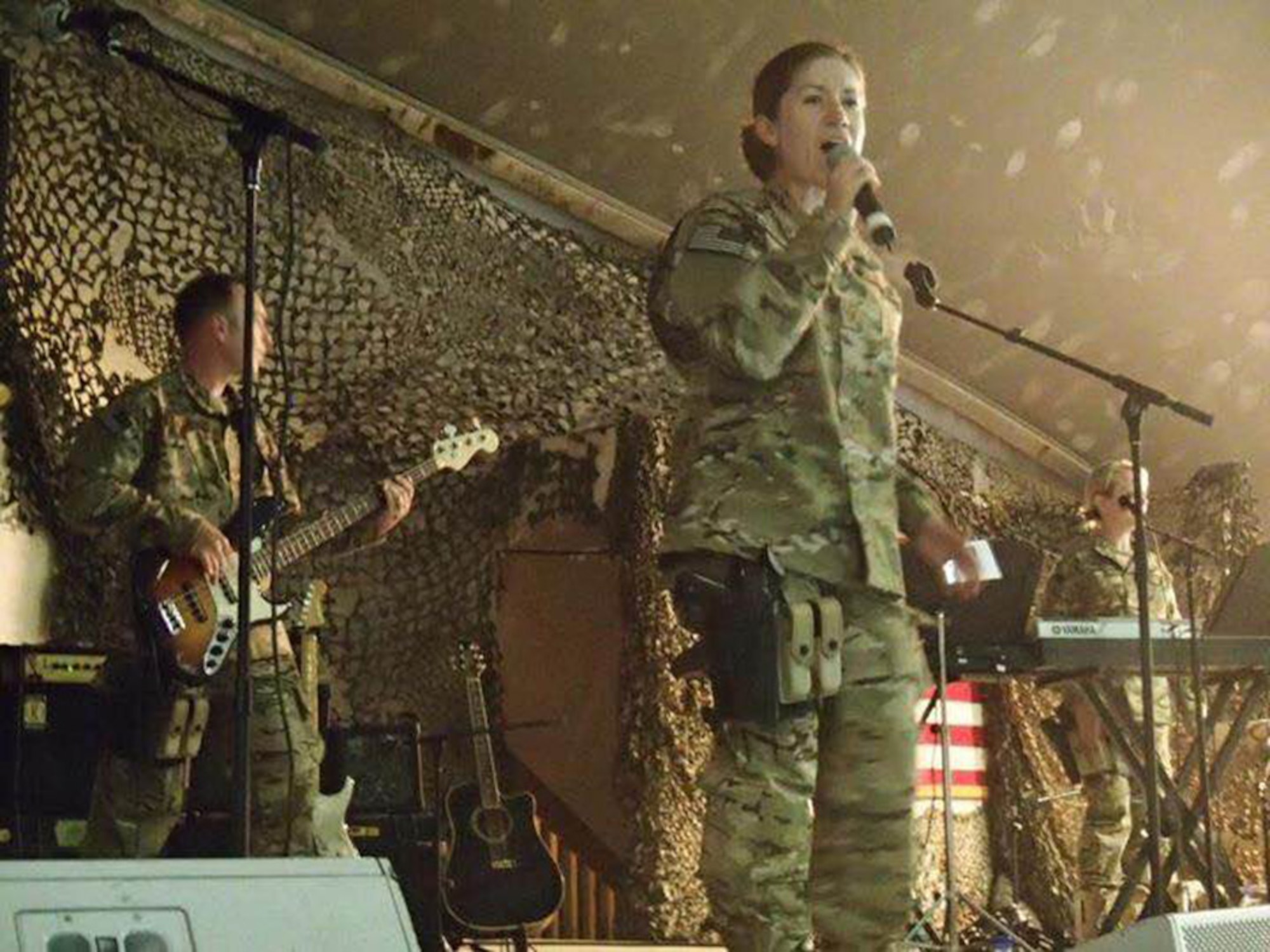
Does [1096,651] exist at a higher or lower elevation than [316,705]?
higher

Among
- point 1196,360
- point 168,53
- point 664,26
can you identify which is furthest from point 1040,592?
point 168,53

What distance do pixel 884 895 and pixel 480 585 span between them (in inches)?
148

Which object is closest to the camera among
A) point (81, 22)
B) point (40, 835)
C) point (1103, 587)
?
point (81, 22)

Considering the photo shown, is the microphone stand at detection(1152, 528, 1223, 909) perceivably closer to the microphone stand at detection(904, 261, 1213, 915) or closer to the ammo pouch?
the microphone stand at detection(904, 261, 1213, 915)

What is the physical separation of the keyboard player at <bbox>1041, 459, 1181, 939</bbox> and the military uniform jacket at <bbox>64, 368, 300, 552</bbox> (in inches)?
119

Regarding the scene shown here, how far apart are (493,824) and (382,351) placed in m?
1.57

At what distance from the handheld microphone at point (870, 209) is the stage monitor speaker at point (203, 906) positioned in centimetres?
124

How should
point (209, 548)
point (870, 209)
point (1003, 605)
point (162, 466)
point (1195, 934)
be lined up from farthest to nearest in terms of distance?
point (1003, 605) → point (162, 466) → point (209, 548) → point (870, 209) → point (1195, 934)

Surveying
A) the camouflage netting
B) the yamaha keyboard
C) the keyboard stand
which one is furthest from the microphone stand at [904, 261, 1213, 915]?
the camouflage netting

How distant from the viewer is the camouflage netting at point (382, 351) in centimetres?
521

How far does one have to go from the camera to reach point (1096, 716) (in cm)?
633

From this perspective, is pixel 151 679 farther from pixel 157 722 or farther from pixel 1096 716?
pixel 1096 716

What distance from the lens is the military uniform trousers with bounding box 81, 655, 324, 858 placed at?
Result: 3.99m

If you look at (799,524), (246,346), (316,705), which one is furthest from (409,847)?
(799,524)
